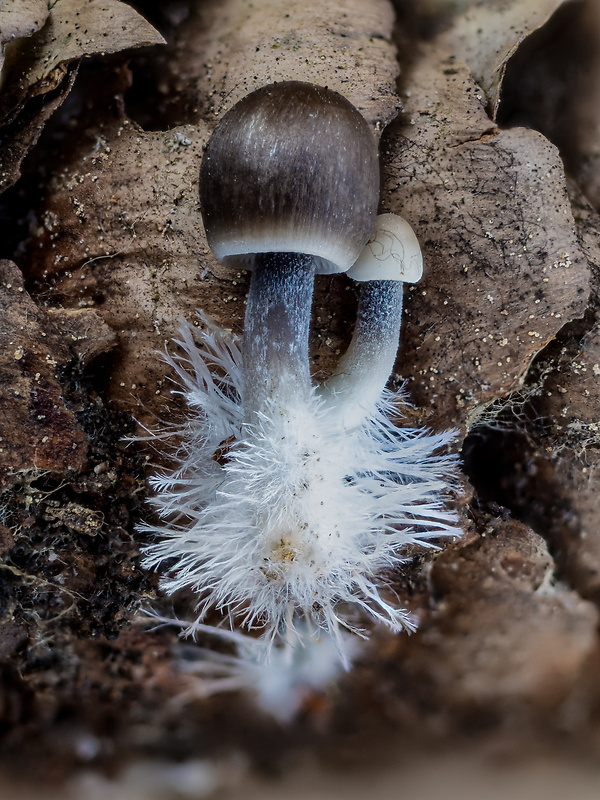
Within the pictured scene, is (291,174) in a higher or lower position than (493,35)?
lower

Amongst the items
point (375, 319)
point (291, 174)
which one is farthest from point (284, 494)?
point (291, 174)

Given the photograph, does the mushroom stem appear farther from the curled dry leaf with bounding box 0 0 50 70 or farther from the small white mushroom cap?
the curled dry leaf with bounding box 0 0 50 70

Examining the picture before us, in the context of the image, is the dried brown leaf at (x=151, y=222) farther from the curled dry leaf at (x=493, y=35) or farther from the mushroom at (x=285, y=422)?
the curled dry leaf at (x=493, y=35)

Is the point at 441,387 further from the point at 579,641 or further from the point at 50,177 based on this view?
the point at 579,641

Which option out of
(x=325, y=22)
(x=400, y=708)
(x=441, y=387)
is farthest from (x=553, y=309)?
(x=400, y=708)

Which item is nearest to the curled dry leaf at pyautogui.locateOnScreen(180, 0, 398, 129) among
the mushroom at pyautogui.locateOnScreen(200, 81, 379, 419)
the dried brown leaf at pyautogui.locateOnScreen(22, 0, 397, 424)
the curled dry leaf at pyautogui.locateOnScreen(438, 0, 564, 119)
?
the dried brown leaf at pyautogui.locateOnScreen(22, 0, 397, 424)

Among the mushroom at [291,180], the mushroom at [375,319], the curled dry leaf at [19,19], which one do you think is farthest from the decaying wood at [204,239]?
the mushroom at [291,180]

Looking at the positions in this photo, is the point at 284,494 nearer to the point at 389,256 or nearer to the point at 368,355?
the point at 368,355
